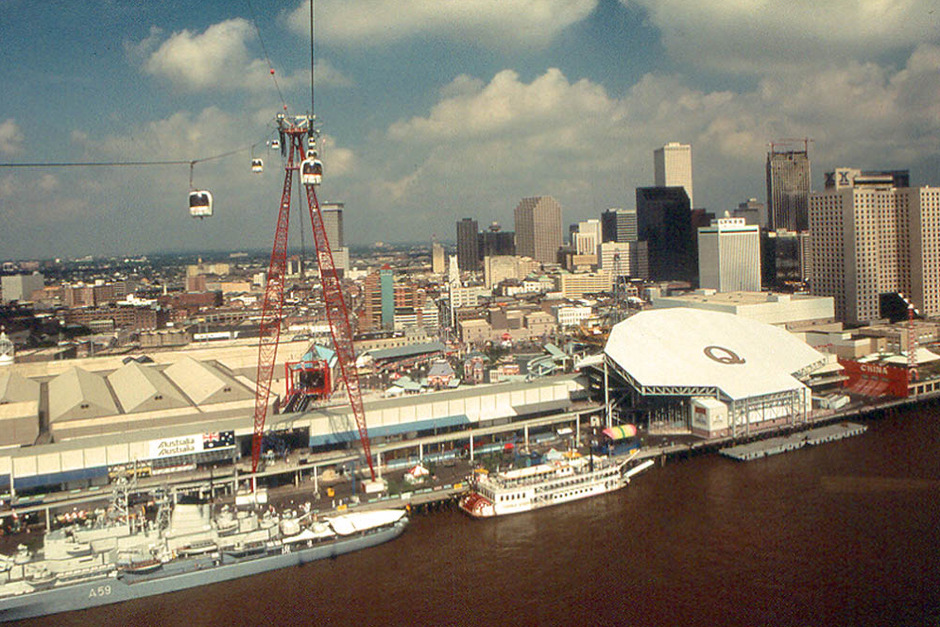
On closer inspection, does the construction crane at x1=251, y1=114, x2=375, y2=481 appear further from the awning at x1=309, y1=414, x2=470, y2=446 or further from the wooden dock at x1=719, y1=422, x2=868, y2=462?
the wooden dock at x1=719, y1=422, x2=868, y2=462

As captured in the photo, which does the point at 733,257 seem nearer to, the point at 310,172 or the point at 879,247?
the point at 879,247

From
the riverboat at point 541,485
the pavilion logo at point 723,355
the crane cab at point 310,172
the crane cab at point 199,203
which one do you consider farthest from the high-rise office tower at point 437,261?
the crane cab at point 199,203

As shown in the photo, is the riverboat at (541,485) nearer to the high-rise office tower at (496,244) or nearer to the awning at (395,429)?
the awning at (395,429)

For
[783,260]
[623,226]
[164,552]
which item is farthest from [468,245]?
[164,552]

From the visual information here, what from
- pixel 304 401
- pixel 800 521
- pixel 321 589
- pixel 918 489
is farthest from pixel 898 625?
pixel 304 401

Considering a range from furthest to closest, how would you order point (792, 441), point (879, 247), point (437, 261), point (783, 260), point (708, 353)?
1. point (437, 261)
2. point (783, 260)
3. point (879, 247)
4. point (708, 353)
5. point (792, 441)
